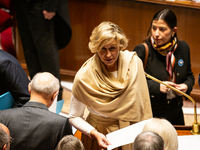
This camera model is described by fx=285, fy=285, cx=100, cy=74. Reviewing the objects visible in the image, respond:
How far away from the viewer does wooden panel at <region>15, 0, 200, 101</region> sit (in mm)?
3936

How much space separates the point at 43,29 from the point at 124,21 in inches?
56.4

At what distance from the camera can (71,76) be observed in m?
4.88

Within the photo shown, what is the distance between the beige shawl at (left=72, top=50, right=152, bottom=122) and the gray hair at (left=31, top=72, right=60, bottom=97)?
19cm

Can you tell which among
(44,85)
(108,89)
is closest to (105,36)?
(108,89)

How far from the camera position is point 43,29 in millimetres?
3355

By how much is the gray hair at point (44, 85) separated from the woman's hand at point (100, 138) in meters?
0.36

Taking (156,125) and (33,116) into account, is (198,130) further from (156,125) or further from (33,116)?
(33,116)

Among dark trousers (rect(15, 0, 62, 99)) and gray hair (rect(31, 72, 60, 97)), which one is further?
dark trousers (rect(15, 0, 62, 99))

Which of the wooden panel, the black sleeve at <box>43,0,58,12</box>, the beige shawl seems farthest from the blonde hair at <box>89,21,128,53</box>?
the wooden panel

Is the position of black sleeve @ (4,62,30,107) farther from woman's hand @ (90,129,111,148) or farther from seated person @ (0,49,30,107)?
woman's hand @ (90,129,111,148)

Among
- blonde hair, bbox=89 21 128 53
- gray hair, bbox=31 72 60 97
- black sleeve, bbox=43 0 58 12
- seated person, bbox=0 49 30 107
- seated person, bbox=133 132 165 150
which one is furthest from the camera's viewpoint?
black sleeve, bbox=43 0 58 12

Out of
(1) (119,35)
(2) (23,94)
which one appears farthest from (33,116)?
(1) (119,35)

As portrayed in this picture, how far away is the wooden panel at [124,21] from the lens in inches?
155

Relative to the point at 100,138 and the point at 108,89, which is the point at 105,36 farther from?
the point at 100,138
